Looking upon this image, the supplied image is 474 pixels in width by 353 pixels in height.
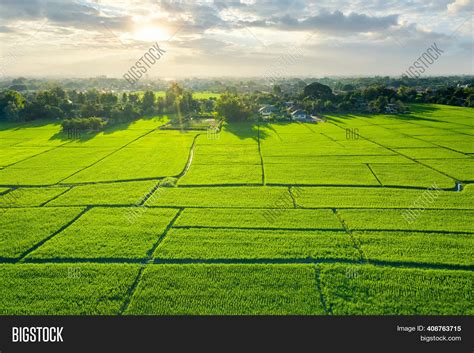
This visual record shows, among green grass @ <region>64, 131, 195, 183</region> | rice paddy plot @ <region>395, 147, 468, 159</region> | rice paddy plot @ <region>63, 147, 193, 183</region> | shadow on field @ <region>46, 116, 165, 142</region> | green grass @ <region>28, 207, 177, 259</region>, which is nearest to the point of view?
green grass @ <region>28, 207, 177, 259</region>

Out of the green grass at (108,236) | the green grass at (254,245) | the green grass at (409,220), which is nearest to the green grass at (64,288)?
the green grass at (108,236)

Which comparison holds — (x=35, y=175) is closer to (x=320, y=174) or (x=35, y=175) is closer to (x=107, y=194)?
(x=107, y=194)

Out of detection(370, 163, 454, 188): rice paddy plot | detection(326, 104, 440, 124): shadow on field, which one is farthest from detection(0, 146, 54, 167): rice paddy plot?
detection(326, 104, 440, 124): shadow on field

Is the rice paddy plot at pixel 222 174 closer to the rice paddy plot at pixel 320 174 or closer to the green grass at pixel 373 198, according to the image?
the rice paddy plot at pixel 320 174

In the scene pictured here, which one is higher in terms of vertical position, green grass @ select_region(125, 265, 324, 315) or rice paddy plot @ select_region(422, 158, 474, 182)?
rice paddy plot @ select_region(422, 158, 474, 182)

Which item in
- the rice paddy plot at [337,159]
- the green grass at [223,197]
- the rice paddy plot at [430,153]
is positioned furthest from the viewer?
the rice paddy plot at [430,153]

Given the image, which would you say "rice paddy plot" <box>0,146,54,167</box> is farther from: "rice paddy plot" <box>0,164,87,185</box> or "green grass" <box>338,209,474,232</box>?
"green grass" <box>338,209,474,232</box>

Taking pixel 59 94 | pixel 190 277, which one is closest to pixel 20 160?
pixel 190 277
